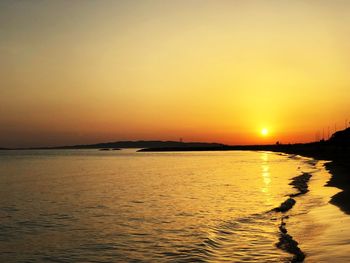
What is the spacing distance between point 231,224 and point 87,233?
7568 mm

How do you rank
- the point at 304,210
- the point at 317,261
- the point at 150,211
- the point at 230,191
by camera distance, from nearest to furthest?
1. the point at 317,261
2. the point at 304,210
3. the point at 150,211
4. the point at 230,191

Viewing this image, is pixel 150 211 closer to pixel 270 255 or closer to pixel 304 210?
pixel 304 210

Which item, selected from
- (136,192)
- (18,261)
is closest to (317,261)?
(18,261)

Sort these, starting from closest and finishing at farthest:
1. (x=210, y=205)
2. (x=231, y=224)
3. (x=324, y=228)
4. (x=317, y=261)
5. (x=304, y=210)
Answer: (x=317, y=261), (x=324, y=228), (x=231, y=224), (x=304, y=210), (x=210, y=205)

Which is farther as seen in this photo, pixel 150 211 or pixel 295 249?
pixel 150 211

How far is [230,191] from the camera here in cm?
3750

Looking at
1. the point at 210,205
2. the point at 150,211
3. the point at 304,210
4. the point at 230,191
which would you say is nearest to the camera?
the point at 304,210

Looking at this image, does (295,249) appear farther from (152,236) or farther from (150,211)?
(150,211)

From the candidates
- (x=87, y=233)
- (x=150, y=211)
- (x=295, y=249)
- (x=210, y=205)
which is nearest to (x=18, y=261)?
(x=87, y=233)

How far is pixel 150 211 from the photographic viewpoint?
26453 millimetres

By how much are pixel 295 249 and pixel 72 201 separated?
2164 cm

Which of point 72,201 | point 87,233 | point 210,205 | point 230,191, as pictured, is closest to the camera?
point 87,233

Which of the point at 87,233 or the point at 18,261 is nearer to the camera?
the point at 18,261

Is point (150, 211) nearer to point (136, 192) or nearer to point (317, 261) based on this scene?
point (136, 192)
